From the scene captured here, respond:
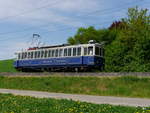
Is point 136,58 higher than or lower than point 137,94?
higher

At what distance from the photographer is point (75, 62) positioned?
100 feet

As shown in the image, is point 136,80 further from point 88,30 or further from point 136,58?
point 88,30

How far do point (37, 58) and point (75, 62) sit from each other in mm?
7070

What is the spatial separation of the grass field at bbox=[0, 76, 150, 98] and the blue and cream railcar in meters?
3.49

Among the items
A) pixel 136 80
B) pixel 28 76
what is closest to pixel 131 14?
pixel 28 76

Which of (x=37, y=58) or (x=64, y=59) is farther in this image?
(x=37, y=58)

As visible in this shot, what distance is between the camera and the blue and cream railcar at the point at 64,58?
2998 cm

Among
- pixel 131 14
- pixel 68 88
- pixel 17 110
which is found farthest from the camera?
pixel 131 14

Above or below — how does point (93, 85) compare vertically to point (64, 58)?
below

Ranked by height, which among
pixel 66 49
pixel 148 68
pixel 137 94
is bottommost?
pixel 137 94

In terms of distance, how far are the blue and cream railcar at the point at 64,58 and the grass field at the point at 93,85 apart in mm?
3494

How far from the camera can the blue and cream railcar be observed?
30.0 metres

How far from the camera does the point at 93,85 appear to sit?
23656mm

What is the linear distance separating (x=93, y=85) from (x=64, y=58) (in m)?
8.93
